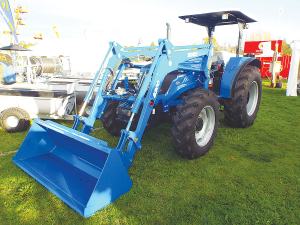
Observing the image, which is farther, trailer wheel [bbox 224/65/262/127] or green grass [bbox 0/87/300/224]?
trailer wheel [bbox 224/65/262/127]

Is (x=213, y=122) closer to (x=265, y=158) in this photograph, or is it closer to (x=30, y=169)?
(x=265, y=158)

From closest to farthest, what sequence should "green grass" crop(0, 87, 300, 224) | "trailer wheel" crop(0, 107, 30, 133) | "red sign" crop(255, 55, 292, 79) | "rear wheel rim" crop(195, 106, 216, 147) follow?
"green grass" crop(0, 87, 300, 224) < "rear wheel rim" crop(195, 106, 216, 147) < "trailer wheel" crop(0, 107, 30, 133) < "red sign" crop(255, 55, 292, 79)

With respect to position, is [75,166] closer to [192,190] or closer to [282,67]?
[192,190]

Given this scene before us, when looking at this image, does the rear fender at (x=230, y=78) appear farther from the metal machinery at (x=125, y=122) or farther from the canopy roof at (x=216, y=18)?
the canopy roof at (x=216, y=18)

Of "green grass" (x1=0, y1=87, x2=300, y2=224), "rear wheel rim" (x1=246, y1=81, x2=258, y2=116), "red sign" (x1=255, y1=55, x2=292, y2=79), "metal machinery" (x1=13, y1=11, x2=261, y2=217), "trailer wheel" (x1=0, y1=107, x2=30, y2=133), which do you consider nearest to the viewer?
"green grass" (x1=0, y1=87, x2=300, y2=224)

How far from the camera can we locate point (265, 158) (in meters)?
3.59

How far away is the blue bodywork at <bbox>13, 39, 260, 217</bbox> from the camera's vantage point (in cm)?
239

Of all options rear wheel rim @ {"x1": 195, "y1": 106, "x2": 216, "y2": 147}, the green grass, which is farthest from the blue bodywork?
rear wheel rim @ {"x1": 195, "y1": 106, "x2": 216, "y2": 147}

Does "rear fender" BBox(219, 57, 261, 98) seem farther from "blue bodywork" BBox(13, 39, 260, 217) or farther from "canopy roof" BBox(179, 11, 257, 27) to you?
"canopy roof" BBox(179, 11, 257, 27)

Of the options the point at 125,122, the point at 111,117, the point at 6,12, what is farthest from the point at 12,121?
the point at 6,12

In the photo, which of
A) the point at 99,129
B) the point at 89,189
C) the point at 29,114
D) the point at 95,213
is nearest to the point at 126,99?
the point at 89,189

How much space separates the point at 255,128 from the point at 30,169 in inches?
180

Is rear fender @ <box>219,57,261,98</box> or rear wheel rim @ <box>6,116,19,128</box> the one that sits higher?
rear fender @ <box>219,57,261,98</box>

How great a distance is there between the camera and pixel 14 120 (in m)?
4.78
